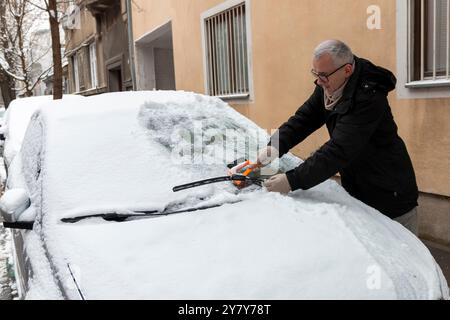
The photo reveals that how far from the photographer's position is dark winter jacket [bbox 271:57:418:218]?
2.17 meters

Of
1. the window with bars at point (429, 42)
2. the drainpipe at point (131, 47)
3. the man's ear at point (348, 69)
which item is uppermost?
the drainpipe at point (131, 47)

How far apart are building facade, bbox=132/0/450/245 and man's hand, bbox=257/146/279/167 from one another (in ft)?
6.15

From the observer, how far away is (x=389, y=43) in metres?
4.20

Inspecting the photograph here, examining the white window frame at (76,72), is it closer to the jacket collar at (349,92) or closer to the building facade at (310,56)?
the building facade at (310,56)

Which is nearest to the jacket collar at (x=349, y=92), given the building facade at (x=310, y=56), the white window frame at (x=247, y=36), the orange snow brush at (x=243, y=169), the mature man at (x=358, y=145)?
the mature man at (x=358, y=145)

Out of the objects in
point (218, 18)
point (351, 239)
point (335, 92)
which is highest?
point (218, 18)

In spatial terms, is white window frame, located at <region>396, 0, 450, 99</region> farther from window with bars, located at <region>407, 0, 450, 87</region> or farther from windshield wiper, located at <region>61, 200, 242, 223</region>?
windshield wiper, located at <region>61, 200, 242, 223</region>

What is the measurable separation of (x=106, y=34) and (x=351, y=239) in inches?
575

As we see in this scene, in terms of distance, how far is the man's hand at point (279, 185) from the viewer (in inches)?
87.4

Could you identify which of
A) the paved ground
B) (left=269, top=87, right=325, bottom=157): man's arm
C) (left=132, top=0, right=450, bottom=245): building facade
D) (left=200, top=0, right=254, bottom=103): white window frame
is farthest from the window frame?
(left=269, top=87, right=325, bottom=157): man's arm

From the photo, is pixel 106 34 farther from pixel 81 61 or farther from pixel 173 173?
pixel 173 173

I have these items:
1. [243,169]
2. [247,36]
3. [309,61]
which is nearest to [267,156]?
[243,169]
